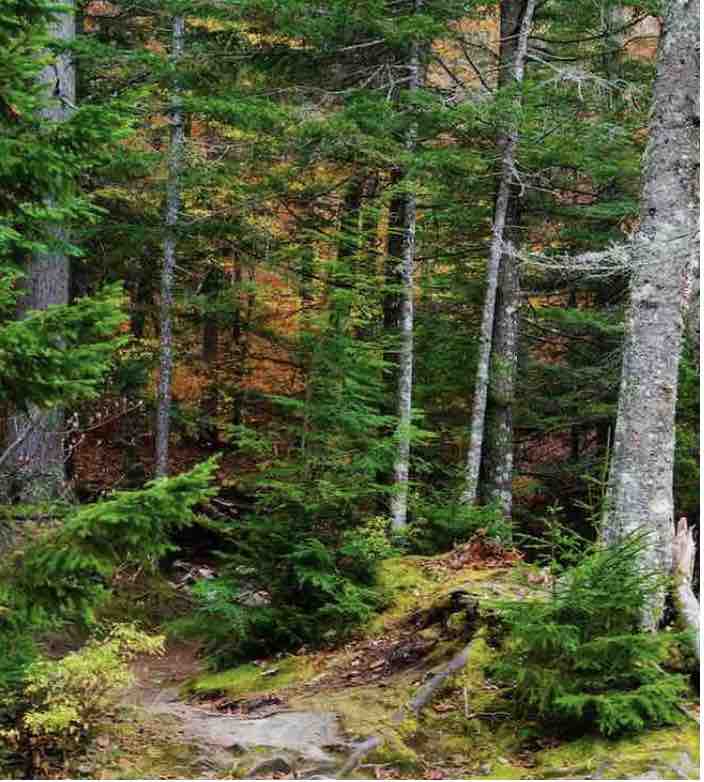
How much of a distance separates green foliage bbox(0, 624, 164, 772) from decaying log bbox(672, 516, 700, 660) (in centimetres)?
408

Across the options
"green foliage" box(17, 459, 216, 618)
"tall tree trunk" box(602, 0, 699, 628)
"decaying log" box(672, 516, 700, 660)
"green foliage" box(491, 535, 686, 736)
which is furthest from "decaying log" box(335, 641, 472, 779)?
"green foliage" box(17, 459, 216, 618)

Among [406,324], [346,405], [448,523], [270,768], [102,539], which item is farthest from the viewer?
[406,324]

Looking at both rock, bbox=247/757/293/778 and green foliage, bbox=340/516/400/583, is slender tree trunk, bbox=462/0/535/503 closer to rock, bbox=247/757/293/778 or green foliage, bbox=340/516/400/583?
green foliage, bbox=340/516/400/583

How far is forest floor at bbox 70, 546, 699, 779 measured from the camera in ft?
17.5

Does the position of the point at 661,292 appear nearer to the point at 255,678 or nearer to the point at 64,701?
the point at 64,701

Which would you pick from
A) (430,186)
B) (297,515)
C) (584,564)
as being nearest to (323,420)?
(297,515)

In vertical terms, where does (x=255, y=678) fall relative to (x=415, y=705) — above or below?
below

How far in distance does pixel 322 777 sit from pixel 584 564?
7.86 feet

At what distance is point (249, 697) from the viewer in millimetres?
7891

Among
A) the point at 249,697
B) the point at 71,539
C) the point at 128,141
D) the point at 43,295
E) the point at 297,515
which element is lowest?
the point at 249,697

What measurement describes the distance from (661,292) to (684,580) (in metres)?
2.35

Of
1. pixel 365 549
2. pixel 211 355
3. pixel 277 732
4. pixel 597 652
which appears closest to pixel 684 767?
pixel 597 652

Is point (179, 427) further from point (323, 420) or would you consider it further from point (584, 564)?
point (584, 564)

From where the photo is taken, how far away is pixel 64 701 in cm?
521
